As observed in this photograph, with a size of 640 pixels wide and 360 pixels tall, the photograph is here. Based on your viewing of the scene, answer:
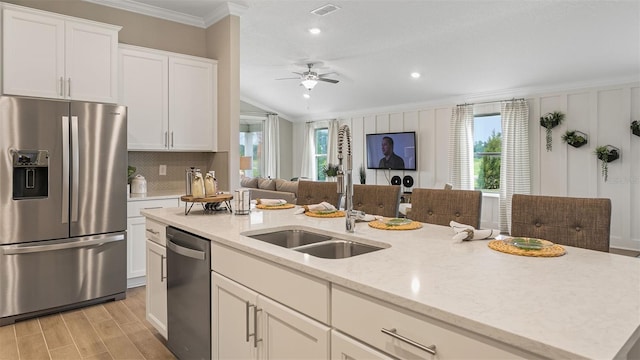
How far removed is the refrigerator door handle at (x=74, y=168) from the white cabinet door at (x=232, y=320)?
1912mm

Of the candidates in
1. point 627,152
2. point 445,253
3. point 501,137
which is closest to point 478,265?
point 445,253

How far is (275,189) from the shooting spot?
640cm

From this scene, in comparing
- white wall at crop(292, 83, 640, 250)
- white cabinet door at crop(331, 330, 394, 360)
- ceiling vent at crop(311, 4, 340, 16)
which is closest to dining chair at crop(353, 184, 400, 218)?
white cabinet door at crop(331, 330, 394, 360)

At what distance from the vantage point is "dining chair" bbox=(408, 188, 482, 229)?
2.28m

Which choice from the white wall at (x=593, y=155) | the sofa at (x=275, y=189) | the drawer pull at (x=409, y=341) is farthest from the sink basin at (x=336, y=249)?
the white wall at (x=593, y=155)

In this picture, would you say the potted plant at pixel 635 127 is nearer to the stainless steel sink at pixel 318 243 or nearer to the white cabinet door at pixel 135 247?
the stainless steel sink at pixel 318 243

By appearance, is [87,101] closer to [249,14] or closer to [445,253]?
[249,14]

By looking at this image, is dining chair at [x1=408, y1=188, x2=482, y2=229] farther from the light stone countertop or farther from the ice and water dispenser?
the ice and water dispenser

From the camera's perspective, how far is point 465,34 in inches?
191

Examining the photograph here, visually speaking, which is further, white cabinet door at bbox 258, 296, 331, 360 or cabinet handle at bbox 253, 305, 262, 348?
cabinet handle at bbox 253, 305, 262, 348

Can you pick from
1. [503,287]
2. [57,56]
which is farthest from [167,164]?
[503,287]

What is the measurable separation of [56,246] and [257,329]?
7.64 ft

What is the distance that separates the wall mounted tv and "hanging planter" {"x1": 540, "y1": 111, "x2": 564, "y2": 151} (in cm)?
235

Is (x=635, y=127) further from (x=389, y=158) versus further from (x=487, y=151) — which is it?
(x=389, y=158)
